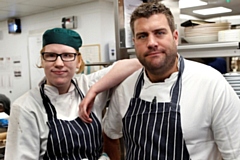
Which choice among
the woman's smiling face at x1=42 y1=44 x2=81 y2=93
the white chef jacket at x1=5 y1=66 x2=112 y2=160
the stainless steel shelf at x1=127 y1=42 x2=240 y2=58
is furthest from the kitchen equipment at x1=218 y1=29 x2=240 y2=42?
the white chef jacket at x1=5 y1=66 x2=112 y2=160

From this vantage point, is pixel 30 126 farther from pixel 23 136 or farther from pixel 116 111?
pixel 116 111

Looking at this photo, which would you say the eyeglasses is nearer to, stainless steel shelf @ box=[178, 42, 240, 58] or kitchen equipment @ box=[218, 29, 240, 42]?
stainless steel shelf @ box=[178, 42, 240, 58]

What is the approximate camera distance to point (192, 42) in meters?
1.69

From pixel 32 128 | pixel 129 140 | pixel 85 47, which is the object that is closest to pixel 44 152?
pixel 32 128

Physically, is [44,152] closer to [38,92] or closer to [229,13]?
[38,92]

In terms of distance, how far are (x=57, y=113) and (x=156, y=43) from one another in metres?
0.65

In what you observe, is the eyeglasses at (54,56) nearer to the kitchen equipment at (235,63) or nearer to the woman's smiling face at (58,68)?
the woman's smiling face at (58,68)

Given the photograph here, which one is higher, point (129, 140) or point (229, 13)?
point (229, 13)

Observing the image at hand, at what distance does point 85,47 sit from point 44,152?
395 centimetres

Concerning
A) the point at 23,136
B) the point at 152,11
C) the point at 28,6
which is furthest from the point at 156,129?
the point at 28,6

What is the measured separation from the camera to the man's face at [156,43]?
1.21 m

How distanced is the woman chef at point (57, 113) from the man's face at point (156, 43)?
0.30 metres

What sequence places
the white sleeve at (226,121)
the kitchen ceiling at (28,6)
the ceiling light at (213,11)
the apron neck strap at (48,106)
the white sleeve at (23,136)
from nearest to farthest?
the white sleeve at (226,121), the white sleeve at (23,136), the apron neck strap at (48,106), the ceiling light at (213,11), the kitchen ceiling at (28,6)

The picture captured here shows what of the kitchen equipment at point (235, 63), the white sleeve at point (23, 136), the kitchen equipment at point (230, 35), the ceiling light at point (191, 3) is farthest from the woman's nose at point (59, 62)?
the ceiling light at point (191, 3)
